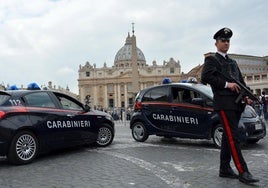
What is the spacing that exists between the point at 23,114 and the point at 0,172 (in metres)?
1.20

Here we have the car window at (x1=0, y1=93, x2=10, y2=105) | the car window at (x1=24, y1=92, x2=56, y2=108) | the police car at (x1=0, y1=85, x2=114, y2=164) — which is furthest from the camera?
the car window at (x1=24, y1=92, x2=56, y2=108)

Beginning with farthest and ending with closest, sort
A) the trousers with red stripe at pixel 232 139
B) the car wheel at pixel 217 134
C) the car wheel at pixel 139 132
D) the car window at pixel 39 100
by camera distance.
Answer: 1. the car wheel at pixel 139 132
2. the car wheel at pixel 217 134
3. the car window at pixel 39 100
4. the trousers with red stripe at pixel 232 139

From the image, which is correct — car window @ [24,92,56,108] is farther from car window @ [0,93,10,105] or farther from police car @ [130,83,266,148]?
police car @ [130,83,266,148]

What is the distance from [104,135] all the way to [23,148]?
2.66 m

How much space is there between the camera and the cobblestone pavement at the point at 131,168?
17.4 ft

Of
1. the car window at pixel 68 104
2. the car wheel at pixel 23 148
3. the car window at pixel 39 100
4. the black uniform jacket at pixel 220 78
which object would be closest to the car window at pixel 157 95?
the car window at pixel 68 104

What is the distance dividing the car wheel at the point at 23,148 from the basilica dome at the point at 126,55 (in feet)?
482

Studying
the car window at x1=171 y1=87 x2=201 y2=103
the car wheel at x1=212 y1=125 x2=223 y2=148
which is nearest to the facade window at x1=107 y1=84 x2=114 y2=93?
the car window at x1=171 y1=87 x2=201 y2=103

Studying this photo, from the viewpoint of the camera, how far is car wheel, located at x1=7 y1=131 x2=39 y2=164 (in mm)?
6824

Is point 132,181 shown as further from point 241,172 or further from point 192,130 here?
point 192,130

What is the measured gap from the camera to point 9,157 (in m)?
6.82

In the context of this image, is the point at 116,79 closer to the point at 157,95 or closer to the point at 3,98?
the point at 157,95

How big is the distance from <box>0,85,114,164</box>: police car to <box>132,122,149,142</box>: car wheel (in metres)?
1.55

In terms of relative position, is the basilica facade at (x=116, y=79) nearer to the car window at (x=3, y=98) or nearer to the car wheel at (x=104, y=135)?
the car wheel at (x=104, y=135)
